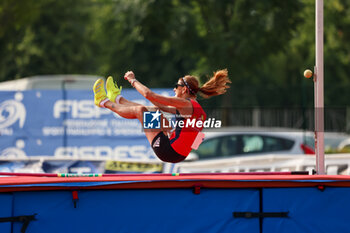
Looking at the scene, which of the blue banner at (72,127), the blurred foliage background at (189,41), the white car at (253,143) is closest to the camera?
the blue banner at (72,127)

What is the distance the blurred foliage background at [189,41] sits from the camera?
16484 millimetres

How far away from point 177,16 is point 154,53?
1005cm

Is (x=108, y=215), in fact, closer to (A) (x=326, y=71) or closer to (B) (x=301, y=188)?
(B) (x=301, y=188)

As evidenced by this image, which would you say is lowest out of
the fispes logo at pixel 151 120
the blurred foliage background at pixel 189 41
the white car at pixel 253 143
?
the fispes logo at pixel 151 120

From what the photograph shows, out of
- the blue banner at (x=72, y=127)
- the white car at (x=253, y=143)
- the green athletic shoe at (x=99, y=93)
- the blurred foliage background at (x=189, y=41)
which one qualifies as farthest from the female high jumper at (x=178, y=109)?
the white car at (x=253, y=143)

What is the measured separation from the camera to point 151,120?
6070mm

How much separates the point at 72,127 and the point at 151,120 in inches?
217

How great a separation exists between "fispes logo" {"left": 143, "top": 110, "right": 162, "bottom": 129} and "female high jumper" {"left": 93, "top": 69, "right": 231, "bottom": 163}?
0.04 metres

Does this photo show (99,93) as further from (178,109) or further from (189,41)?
(189,41)

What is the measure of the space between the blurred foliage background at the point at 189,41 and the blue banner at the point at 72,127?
107 inches

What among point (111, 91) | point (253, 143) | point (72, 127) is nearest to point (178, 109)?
point (111, 91)

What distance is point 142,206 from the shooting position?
536 cm

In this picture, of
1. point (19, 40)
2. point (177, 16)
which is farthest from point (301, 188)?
point (19, 40)

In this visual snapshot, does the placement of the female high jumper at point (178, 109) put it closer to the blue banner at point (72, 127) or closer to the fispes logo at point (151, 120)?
the fispes logo at point (151, 120)
